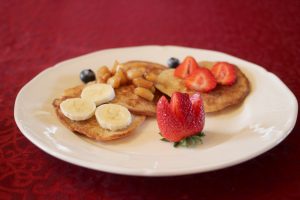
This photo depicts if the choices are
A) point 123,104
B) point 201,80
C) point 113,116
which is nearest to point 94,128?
point 113,116

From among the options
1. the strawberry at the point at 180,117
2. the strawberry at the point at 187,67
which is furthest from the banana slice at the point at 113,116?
the strawberry at the point at 187,67

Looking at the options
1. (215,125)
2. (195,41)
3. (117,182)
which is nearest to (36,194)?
(117,182)

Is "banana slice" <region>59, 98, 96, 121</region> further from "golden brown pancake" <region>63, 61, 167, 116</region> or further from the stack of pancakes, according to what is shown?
"golden brown pancake" <region>63, 61, 167, 116</region>

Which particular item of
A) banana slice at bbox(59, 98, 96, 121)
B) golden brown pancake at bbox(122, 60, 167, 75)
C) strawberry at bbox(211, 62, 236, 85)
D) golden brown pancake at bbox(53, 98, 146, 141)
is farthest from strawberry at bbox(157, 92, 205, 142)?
golden brown pancake at bbox(122, 60, 167, 75)

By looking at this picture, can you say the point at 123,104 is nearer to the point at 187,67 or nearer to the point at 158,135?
the point at 158,135

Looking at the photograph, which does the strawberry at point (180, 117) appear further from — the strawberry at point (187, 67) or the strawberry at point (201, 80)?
the strawberry at point (187, 67)

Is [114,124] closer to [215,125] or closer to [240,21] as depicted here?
[215,125]
